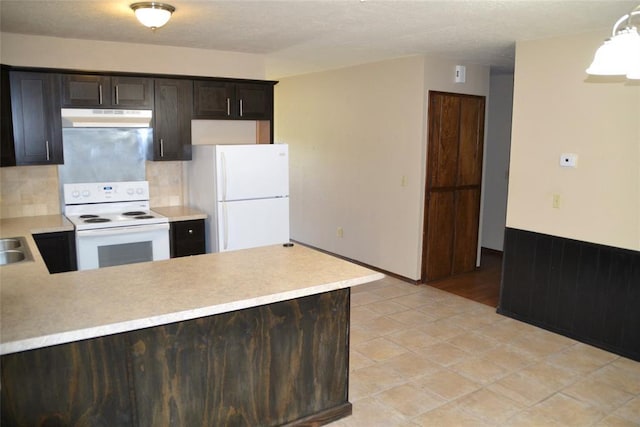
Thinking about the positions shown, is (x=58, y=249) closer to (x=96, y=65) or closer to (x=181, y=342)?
(x=96, y=65)

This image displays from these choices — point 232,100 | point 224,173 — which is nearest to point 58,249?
point 224,173

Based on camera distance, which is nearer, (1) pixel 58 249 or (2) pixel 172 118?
(1) pixel 58 249

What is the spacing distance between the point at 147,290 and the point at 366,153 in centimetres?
389

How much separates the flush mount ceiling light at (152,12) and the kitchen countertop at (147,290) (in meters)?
1.48

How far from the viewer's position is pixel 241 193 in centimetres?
443

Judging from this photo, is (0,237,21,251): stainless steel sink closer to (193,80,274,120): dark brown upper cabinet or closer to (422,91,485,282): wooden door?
(193,80,274,120): dark brown upper cabinet

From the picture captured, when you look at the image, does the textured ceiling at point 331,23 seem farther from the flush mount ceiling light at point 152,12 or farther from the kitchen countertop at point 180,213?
the kitchen countertop at point 180,213

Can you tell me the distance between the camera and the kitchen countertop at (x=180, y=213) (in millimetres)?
4406

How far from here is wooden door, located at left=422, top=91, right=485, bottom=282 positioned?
5.22 metres

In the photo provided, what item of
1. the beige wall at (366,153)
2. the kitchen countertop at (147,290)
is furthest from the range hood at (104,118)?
the beige wall at (366,153)

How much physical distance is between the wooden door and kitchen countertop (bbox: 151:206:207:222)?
7.82ft

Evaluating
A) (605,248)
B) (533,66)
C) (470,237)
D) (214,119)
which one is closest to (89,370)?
(214,119)

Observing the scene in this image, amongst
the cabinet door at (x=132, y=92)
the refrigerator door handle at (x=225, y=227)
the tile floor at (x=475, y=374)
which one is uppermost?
the cabinet door at (x=132, y=92)

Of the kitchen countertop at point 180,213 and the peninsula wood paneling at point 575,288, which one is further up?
the kitchen countertop at point 180,213
